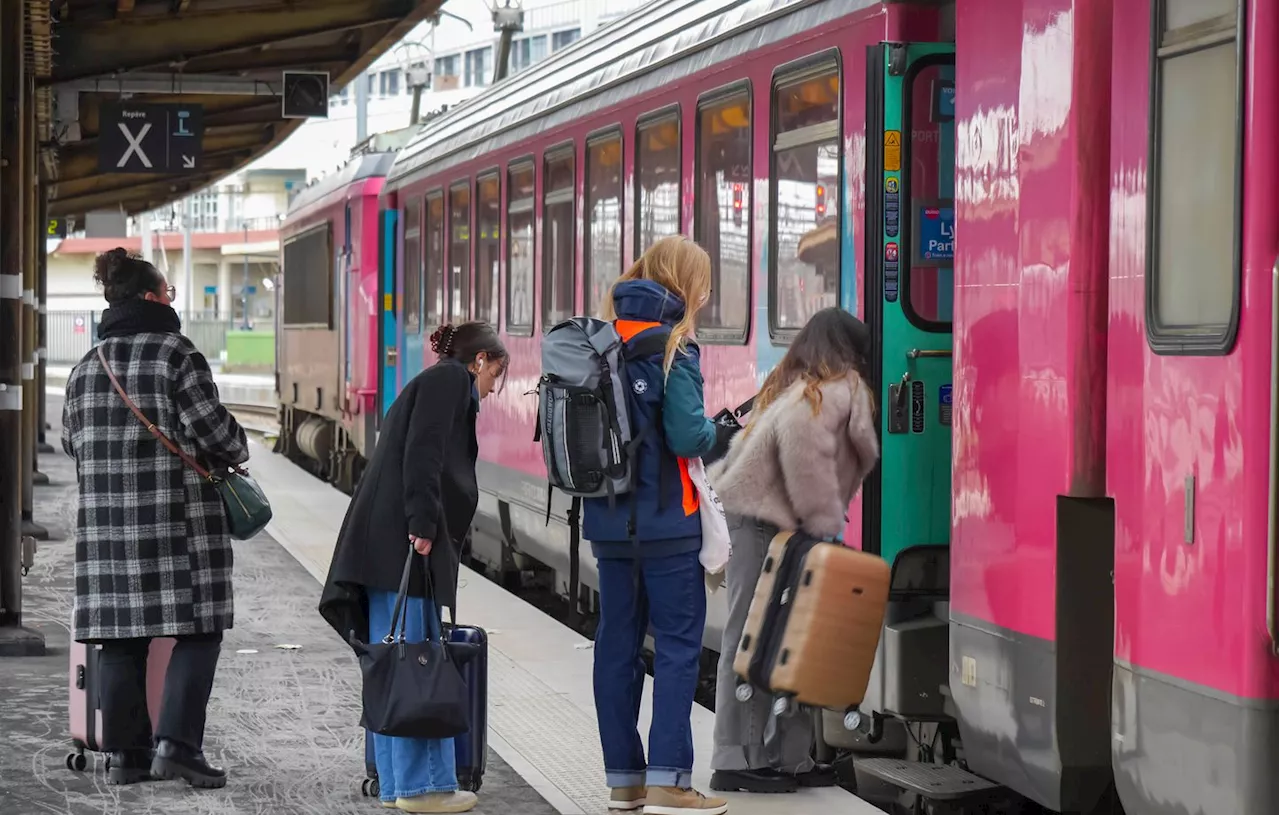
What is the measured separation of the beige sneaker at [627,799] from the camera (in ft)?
21.1

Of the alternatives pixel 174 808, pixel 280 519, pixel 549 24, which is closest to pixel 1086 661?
pixel 174 808

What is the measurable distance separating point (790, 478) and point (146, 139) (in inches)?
592

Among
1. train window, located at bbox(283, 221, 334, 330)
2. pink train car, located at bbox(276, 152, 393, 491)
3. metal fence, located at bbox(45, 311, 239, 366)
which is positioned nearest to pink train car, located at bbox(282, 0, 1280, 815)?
pink train car, located at bbox(276, 152, 393, 491)

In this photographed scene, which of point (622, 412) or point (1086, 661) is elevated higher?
point (622, 412)

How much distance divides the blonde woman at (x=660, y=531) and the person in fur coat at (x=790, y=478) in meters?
0.56

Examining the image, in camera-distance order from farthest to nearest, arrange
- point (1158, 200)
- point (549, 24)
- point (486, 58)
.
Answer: point (486, 58) → point (549, 24) → point (1158, 200)

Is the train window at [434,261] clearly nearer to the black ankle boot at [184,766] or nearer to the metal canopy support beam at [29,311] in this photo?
the metal canopy support beam at [29,311]

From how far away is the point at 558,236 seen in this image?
11.8 m

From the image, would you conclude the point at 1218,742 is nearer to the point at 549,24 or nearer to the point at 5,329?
the point at 5,329

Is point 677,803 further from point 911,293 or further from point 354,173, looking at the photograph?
point 354,173

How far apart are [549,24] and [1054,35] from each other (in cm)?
7597

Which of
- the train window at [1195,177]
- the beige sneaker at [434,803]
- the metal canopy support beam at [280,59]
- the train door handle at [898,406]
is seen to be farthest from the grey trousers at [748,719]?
the metal canopy support beam at [280,59]

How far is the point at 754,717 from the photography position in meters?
6.90

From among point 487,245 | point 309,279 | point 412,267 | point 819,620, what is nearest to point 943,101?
point 819,620
